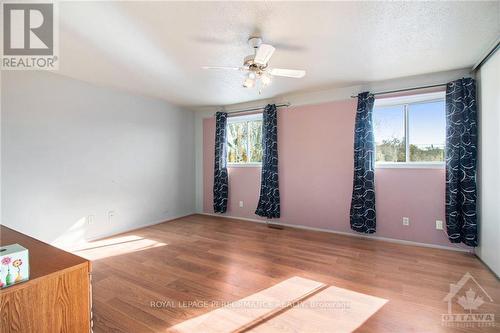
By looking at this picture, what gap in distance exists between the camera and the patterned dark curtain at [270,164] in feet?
13.8

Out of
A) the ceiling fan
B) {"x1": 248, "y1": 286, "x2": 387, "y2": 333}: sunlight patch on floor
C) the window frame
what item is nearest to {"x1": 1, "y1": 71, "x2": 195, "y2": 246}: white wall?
the window frame

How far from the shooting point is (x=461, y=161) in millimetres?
2834

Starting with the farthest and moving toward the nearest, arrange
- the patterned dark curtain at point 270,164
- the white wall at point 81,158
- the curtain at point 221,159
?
the curtain at point 221,159
the patterned dark curtain at point 270,164
the white wall at point 81,158

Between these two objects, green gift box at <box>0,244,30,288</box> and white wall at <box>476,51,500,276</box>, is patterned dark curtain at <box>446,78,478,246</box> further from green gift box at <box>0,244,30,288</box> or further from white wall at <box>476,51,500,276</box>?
green gift box at <box>0,244,30,288</box>

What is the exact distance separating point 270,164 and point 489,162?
9.23 ft

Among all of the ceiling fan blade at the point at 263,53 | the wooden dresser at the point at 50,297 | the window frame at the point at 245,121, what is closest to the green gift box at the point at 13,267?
the wooden dresser at the point at 50,297

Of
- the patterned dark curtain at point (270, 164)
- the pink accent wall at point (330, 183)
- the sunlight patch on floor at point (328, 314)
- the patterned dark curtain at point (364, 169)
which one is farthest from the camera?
the patterned dark curtain at point (270, 164)

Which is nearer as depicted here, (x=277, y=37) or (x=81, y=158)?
(x=277, y=37)

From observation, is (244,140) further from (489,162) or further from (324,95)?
(489,162)

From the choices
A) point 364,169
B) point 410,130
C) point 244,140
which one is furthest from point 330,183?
point 244,140

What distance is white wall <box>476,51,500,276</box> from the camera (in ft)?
7.63

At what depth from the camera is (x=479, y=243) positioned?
108 inches

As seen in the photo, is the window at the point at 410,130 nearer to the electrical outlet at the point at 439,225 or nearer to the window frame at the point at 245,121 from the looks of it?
the electrical outlet at the point at 439,225

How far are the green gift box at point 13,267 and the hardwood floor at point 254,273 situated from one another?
1.01m
